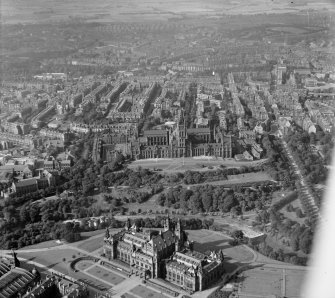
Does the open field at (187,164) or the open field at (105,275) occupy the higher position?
the open field at (187,164)

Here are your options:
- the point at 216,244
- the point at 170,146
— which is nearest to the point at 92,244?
the point at 216,244

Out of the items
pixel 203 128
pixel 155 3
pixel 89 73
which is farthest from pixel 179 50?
pixel 203 128

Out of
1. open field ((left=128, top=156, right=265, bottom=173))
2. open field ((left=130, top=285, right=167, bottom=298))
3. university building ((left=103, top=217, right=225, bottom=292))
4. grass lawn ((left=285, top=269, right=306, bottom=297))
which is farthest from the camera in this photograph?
open field ((left=128, top=156, right=265, bottom=173))

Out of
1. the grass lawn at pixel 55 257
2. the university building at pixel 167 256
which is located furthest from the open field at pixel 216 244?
the grass lawn at pixel 55 257

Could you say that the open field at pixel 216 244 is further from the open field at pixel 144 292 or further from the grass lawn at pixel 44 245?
the grass lawn at pixel 44 245

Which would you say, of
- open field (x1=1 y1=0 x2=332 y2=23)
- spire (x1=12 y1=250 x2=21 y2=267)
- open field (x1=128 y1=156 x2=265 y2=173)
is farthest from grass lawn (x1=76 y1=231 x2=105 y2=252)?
open field (x1=1 y1=0 x2=332 y2=23)

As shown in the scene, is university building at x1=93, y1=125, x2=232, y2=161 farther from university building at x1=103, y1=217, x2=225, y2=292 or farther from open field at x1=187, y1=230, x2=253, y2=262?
university building at x1=103, y1=217, x2=225, y2=292
